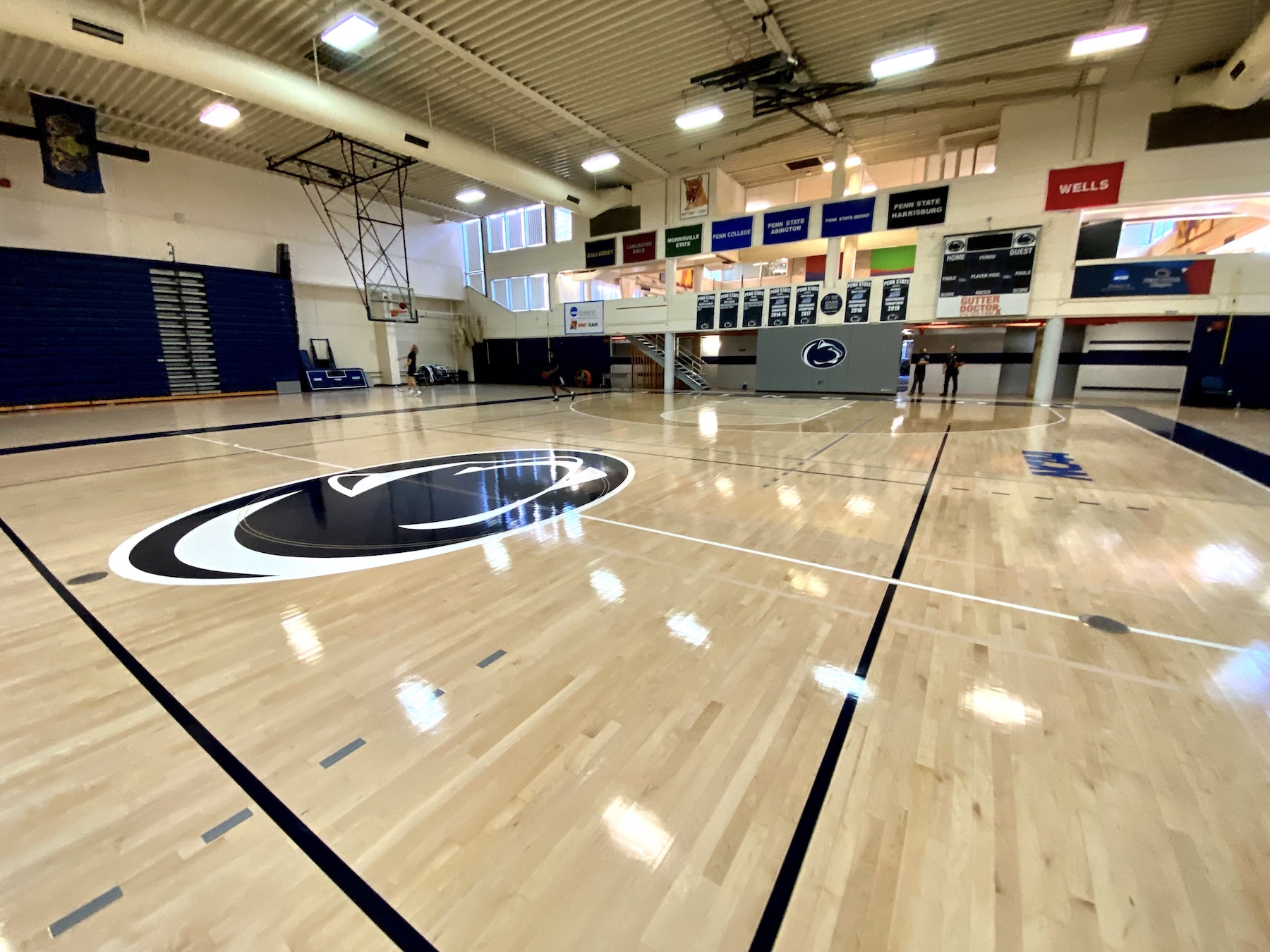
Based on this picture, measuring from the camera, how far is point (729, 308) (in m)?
14.9

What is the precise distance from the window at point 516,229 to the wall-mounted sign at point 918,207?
10914 millimetres

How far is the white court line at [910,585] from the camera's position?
Result: 2.12 m

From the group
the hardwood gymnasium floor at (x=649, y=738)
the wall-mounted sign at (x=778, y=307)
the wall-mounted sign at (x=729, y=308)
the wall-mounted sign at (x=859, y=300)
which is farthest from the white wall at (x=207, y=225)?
the wall-mounted sign at (x=859, y=300)

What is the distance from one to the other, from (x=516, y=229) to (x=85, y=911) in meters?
20.9

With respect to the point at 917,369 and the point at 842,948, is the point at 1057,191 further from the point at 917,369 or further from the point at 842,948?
the point at 842,948

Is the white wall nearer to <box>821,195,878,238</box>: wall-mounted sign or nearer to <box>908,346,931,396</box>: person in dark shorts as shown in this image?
<box>821,195,878,238</box>: wall-mounted sign

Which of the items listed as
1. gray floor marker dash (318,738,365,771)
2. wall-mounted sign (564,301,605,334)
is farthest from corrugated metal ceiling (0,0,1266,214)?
gray floor marker dash (318,738,365,771)

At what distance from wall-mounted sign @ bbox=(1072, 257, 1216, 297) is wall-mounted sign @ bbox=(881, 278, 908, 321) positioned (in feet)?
10.7

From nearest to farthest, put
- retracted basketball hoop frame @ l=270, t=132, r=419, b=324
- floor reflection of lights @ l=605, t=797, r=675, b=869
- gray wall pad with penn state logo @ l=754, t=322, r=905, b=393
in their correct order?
floor reflection of lights @ l=605, t=797, r=675, b=869
retracted basketball hoop frame @ l=270, t=132, r=419, b=324
gray wall pad with penn state logo @ l=754, t=322, r=905, b=393

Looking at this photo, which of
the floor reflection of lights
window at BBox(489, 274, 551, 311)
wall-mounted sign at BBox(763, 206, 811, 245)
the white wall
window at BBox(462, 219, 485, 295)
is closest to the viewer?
the floor reflection of lights

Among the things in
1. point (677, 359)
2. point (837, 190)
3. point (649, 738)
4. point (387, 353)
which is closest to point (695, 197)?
point (837, 190)

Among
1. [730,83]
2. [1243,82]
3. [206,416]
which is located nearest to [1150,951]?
[730,83]

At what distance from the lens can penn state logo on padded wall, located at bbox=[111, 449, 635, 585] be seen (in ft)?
9.26

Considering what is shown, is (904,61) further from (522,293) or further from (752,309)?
(522,293)
